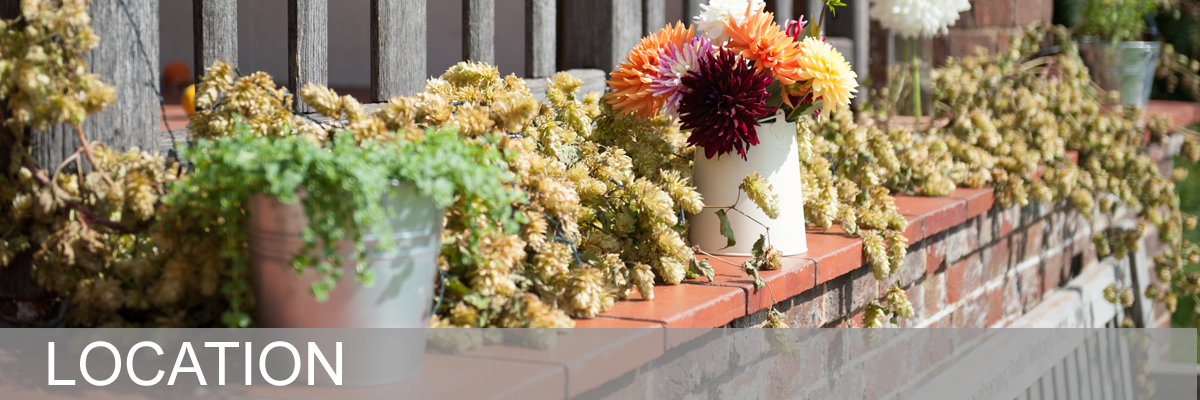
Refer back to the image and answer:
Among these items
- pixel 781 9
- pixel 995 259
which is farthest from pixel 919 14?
pixel 995 259

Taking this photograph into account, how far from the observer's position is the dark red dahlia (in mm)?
1486

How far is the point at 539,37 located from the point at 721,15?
0.54 meters

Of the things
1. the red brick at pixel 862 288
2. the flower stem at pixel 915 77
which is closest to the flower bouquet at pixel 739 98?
the red brick at pixel 862 288

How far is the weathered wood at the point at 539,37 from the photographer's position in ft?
6.55

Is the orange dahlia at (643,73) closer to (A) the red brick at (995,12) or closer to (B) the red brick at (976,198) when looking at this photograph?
(B) the red brick at (976,198)

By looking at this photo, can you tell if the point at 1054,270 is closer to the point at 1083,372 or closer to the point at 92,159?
the point at 1083,372

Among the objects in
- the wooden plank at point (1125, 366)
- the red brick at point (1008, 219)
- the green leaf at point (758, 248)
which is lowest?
the wooden plank at point (1125, 366)

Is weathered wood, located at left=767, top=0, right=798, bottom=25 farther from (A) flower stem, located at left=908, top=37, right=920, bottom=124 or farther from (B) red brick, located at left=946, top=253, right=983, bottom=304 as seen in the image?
(B) red brick, located at left=946, top=253, right=983, bottom=304

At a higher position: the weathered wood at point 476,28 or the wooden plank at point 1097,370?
the weathered wood at point 476,28

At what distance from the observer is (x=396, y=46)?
1.65 meters

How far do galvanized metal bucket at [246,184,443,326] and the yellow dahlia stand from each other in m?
0.76

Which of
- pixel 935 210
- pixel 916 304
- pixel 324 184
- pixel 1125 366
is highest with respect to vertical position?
pixel 324 184

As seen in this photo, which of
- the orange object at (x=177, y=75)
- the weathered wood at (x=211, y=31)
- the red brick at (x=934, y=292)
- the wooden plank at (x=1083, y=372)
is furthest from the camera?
the orange object at (x=177, y=75)

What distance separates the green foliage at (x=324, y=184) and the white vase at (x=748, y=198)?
28.1 inches
